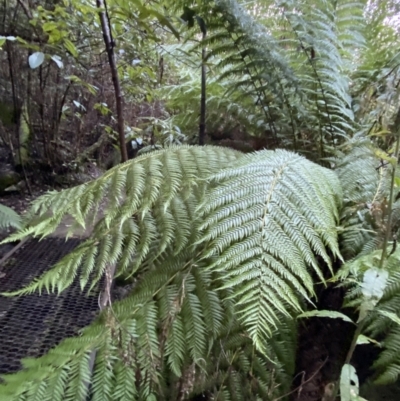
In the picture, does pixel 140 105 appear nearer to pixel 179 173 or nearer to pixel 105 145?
pixel 105 145

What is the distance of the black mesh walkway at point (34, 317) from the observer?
1.04m

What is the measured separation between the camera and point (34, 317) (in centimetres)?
120

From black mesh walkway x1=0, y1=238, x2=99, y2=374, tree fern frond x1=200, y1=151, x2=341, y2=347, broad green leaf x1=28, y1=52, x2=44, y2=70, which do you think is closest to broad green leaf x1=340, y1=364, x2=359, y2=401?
tree fern frond x1=200, y1=151, x2=341, y2=347

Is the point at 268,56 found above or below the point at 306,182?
above

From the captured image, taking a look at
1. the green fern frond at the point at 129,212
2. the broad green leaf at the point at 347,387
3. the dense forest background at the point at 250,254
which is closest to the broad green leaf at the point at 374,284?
the dense forest background at the point at 250,254

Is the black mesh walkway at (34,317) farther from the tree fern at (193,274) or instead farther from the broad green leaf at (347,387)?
the broad green leaf at (347,387)

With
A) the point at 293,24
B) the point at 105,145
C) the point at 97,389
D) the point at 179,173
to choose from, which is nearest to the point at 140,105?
the point at 105,145

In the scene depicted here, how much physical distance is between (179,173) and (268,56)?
631mm

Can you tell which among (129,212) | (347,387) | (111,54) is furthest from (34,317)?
(347,387)

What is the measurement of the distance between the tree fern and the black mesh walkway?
44 cm

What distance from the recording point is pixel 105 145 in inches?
150

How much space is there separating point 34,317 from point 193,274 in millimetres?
776

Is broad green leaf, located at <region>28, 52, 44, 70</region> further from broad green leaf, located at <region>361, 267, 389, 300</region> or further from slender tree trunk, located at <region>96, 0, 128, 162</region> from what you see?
broad green leaf, located at <region>361, 267, 389, 300</region>

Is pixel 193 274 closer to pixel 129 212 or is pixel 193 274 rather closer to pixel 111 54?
pixel 129 212
